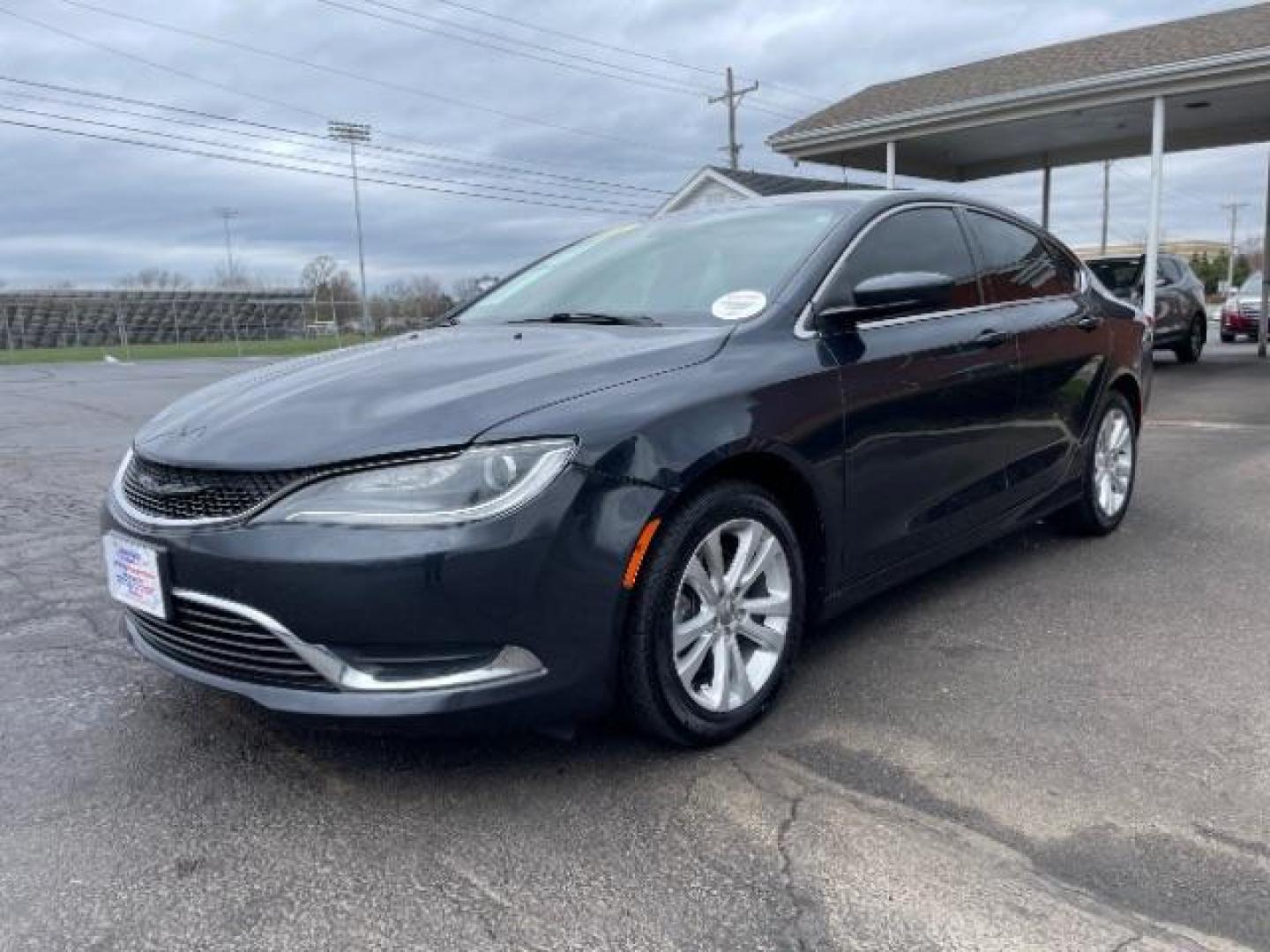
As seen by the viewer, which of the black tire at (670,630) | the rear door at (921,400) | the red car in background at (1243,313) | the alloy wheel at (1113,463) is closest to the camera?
the black tire at (670,630)

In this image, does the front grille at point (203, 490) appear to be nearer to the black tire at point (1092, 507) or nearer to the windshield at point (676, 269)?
the windshield at point (676, 269)

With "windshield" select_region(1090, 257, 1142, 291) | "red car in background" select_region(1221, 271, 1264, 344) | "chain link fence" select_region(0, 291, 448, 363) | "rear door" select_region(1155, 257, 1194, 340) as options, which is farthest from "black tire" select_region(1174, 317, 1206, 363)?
"chain link fence" select_region(0, 291, 448, 363)

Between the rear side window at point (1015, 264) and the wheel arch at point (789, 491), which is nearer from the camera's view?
the wheel arch at point (789, 491)

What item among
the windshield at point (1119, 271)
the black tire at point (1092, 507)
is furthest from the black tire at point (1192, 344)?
the black tire at point (1092, 507)

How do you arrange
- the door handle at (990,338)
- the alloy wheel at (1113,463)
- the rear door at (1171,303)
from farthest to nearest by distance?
the rear door at (1171,303), the alloy wheel at (1113,463), the door handle at (990,338)

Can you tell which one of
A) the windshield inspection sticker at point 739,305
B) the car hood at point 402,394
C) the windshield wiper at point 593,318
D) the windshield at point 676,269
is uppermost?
the windshield at point 676,269

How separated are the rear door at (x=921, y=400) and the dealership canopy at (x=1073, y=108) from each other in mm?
9608

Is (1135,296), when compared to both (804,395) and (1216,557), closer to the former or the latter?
(1216,557)

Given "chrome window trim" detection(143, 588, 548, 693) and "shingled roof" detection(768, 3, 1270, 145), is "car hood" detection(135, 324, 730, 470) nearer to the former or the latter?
"chrome window trim" detection(143, 588, 548, 693)

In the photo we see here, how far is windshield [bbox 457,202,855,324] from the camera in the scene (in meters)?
3.46

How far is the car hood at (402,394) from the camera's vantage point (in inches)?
100

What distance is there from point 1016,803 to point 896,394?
138 centimetres

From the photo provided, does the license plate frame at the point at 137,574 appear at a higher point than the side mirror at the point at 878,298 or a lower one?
lower

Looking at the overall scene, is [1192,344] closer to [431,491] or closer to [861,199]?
[861,199]
